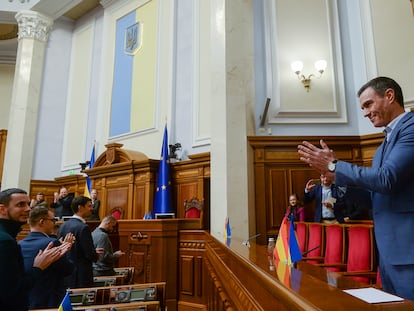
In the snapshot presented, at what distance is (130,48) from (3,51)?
604cm

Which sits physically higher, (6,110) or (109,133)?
(6,110)

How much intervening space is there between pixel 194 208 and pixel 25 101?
19.9 feet

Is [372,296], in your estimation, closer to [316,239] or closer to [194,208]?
[316,239]

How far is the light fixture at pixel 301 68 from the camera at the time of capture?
17.1 ft

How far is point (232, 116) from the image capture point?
492 cm

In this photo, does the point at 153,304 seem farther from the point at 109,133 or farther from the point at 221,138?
the point at 109,133

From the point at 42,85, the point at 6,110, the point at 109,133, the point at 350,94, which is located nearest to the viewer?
the point at 350,94

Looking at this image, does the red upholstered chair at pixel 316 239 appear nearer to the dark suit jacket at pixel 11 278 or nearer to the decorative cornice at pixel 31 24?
the dark suit jacket at pixel 11 278

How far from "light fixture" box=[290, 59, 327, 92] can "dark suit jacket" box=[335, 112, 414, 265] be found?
406cm

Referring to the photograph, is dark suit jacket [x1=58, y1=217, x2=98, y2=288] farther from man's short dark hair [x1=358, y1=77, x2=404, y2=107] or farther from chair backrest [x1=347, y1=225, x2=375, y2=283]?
man's short dark hair [x1=358, y1=77, x2=404, y2=107]

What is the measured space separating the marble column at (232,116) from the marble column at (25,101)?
6196mm

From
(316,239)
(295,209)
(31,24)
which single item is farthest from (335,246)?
(31,24)

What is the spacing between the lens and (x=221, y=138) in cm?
490

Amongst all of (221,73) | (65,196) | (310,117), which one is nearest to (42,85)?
(65,196)
